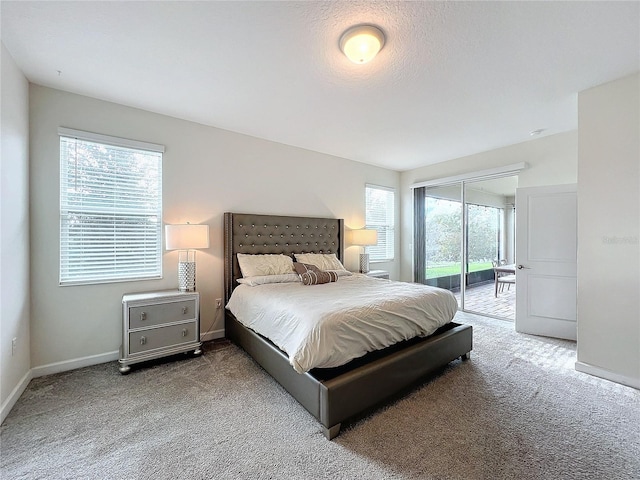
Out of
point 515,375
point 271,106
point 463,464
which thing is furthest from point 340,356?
point 271,106

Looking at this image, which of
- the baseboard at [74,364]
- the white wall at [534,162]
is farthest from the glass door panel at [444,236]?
the baseboard at [74,364]

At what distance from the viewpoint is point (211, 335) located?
3.35 meters

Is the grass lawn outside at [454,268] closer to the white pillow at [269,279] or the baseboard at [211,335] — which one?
the white pillow at [269,279]

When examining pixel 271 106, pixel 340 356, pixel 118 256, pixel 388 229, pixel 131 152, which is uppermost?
pixel 271 106

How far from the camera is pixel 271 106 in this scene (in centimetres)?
283

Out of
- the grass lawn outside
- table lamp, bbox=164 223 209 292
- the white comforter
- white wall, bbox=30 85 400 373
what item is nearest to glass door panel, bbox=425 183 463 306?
the grass lawn outside

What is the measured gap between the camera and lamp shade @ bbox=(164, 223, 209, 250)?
2.80 metres

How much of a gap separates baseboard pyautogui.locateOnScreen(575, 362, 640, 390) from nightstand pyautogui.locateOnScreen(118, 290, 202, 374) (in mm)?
3733

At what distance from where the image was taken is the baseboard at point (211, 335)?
328 cm

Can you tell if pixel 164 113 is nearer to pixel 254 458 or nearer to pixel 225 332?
pixel 225 332

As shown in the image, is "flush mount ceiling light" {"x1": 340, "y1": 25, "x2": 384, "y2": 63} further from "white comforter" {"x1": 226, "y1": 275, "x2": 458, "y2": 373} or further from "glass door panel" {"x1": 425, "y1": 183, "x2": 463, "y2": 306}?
"glass door panel" {"x1": 425, "y1": 183, "x2": 463, "y2": 306}

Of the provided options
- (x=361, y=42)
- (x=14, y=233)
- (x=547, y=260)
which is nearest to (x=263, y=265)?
(x=14, y=233)

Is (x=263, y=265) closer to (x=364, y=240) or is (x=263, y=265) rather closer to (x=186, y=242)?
(x=186, y=242)

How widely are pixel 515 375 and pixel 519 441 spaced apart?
3.20 ft
